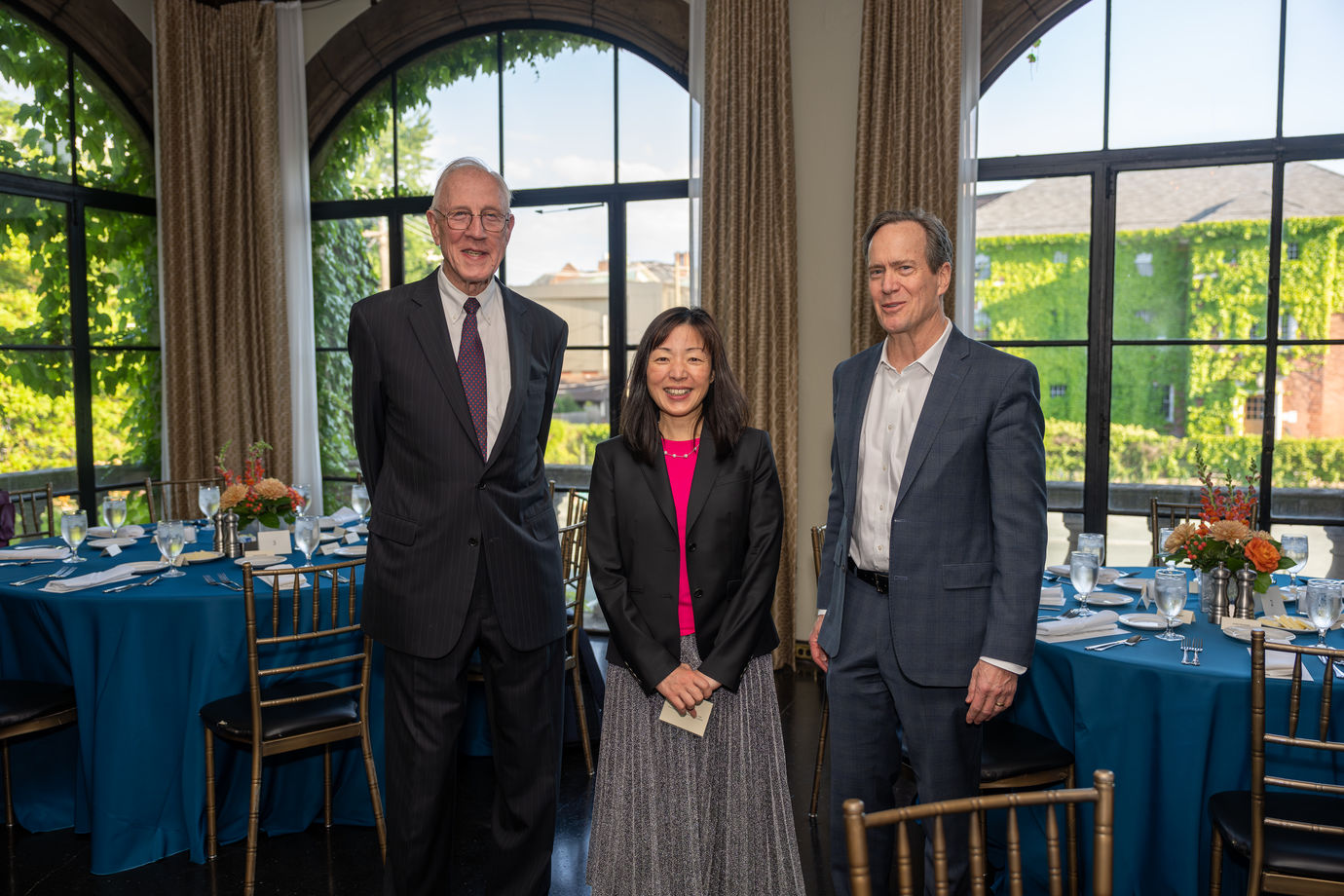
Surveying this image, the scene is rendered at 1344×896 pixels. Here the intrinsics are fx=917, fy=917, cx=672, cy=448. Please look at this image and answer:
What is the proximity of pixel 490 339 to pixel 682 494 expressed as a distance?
2.00 ft

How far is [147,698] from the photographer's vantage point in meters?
2.87

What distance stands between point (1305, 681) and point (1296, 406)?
108 inches

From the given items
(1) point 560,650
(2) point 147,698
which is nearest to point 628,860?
(1) point 560,650

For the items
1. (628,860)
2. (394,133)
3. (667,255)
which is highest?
(394,133)

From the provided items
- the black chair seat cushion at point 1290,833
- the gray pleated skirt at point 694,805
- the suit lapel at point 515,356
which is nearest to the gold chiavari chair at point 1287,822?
the black chair seat cushion at point 1290,833

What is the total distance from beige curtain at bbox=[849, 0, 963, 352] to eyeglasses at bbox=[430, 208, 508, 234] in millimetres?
2785

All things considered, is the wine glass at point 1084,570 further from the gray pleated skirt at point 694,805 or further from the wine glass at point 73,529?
the wine glass at point 73,529

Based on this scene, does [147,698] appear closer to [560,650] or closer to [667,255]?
[560,650]

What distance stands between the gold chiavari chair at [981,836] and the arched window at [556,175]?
14.4 feet

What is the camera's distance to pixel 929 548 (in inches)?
76.2

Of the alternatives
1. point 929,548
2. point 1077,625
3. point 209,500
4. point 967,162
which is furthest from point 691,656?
point 967,162

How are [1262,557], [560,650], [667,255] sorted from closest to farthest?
1. [560,650]
2. [1262,557]
3. [667,255]

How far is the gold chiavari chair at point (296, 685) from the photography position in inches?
106

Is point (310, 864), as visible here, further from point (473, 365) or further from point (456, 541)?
point (473, 365)
